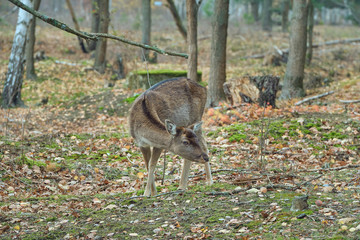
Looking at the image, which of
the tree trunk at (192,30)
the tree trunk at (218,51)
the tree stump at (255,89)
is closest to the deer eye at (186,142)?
the tree stump at (255,89)

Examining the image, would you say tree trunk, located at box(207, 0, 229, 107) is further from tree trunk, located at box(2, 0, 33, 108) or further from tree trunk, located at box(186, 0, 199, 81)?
tree trunk, located at box(2, 0, 33, 108)

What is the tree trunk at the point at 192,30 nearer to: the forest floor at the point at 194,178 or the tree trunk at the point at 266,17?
the forest floor at the point at 194,178

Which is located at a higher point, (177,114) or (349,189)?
(177,114)

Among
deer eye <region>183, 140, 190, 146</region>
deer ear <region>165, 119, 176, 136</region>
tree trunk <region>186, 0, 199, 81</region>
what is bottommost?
deer eye <region>183, 140, 190, 146</region>

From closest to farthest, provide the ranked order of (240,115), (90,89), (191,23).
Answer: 1. (240,115)
2. (191,23)
3. (90,89)

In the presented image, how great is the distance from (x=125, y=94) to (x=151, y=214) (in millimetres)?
11812

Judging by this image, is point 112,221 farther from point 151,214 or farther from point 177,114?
point 177,114

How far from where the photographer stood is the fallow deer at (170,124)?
732cm

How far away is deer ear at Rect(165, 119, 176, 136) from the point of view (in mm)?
7184

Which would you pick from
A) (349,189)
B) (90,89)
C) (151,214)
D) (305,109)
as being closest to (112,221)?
(151,214)

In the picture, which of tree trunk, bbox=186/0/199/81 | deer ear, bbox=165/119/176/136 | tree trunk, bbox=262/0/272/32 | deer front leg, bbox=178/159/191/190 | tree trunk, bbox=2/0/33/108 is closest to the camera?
deer ear, bbox=165/119/176/136

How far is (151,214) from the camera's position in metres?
6.41

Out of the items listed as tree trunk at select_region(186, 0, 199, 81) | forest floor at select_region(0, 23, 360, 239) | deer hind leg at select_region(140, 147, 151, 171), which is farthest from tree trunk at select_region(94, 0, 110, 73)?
deer hind leg at select_region(140, 147, 151, 171)

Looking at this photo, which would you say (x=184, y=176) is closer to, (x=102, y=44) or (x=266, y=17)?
(x=102, y=44)
